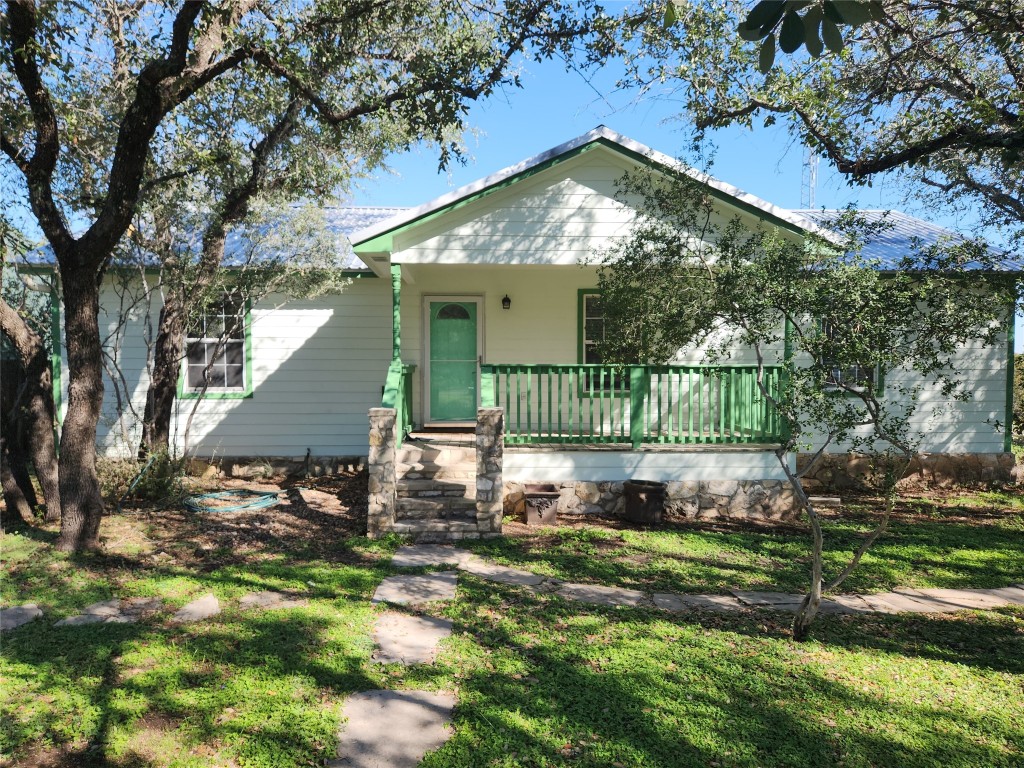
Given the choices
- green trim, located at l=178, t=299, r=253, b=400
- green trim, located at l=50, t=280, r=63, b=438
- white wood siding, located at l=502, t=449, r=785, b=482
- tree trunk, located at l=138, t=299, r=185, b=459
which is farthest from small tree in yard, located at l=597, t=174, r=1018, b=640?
green trim, located at l=50, t=280, r=63, b=438

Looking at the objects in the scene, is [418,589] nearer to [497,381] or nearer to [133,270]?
[497,381]

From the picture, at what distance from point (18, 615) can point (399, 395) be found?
A: 4184 millimetres

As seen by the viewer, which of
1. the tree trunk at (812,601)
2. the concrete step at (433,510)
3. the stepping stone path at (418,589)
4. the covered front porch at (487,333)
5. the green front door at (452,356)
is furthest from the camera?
the green front door at (452,356)

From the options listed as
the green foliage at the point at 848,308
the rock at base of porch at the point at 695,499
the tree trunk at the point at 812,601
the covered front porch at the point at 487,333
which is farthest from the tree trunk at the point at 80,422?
the tree trunk at the point at 812,601

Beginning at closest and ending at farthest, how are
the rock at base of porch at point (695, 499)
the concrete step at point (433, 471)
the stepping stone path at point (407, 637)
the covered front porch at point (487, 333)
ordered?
the stepping stone path at point (407, 637) < the concrete step at point (433, 471) < the rock at base of porch at point (695, 499) < the covered front porch at point (487, 333)

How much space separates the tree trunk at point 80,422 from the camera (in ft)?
19.7

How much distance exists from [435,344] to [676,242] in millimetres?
5220

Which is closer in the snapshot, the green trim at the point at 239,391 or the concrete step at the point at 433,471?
the concrete step at the point at 433,471

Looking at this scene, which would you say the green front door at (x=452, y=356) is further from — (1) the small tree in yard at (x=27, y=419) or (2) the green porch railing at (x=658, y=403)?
(1) the small tree in yard at (x=27, y=419)

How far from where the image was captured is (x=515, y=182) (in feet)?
27.5

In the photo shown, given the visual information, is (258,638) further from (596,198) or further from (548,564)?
(596,198)

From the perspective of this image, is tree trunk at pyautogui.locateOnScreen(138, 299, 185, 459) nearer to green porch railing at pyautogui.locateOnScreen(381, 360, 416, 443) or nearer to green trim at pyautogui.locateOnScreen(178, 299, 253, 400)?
green trim at pyautogui.locateOnScreen(178, 299, 253, 400)

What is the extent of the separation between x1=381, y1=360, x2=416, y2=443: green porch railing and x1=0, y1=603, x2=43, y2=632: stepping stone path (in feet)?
11.4

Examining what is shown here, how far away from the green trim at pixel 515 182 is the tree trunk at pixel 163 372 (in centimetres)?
276
